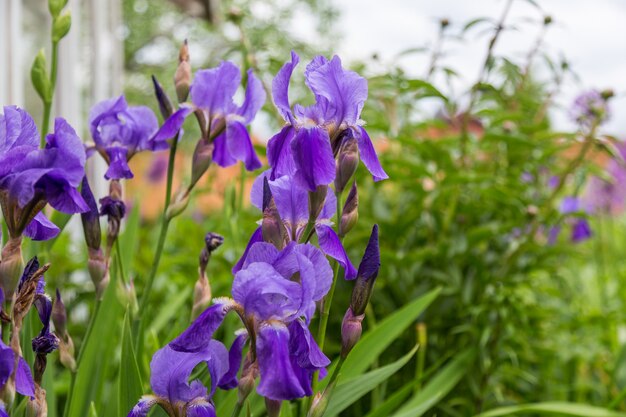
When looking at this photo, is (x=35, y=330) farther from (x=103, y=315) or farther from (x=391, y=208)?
(x=391, y=208)

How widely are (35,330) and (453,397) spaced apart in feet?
3.93

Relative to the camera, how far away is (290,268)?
68cm

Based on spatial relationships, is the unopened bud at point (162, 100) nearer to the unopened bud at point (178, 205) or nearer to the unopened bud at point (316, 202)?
the unopened bud at point (178, 205)

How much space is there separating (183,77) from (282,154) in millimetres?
290

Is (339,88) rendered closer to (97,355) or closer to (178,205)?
(178,205)

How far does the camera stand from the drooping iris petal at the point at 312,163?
700mm

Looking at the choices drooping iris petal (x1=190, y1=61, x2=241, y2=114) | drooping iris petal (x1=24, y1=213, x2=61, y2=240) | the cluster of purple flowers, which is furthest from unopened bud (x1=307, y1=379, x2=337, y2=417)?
drooping iris petal (x1=190, y1=61, x2=241, y2=114)

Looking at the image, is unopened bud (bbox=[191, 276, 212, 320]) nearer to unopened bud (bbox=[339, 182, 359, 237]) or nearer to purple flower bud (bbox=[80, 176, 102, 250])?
purple flower bud (bbox=[80, 176, 102, 250])

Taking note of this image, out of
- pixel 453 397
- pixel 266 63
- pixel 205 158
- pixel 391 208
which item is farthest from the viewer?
pixel 391 208

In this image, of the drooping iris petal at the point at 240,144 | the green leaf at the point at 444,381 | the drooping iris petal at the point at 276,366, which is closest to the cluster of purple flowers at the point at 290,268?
the drooping iris petal at the point at 276,366

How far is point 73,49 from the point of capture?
452 centimetres

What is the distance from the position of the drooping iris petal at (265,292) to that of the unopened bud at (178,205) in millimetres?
346

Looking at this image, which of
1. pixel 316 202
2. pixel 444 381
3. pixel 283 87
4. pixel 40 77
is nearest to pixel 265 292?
pixel 316 202

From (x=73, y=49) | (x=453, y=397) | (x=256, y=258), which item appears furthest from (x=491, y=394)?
(x=73, y=49)
